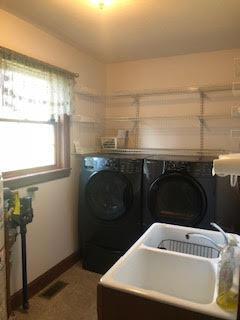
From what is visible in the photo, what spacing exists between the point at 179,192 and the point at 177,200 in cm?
8

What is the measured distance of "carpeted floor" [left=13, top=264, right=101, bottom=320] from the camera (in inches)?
83.4

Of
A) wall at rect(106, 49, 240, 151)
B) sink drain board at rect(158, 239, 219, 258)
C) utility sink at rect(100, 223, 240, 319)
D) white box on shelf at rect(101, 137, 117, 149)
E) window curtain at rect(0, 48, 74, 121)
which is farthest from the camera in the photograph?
white box on shelf at rect(101, 137, 117, 149)

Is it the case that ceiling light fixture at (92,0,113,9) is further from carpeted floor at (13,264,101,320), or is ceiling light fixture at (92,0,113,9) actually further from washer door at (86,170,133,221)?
carpeted floor at (13,264,101,320)

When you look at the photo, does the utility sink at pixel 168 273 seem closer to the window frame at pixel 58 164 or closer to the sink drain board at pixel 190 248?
the sink drain board at pixel 190 248

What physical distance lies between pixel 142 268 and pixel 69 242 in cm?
180

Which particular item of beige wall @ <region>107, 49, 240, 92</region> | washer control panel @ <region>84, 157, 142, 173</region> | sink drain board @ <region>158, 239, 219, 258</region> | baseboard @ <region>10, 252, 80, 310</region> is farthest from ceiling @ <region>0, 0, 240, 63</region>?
baseboard @ <region>10, 252, 80, 310</region>

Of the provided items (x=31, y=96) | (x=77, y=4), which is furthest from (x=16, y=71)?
(x=77, y=4)

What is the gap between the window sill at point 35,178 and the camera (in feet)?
6.98

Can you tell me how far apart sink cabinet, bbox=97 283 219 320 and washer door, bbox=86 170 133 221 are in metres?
1.67

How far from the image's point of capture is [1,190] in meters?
1.76

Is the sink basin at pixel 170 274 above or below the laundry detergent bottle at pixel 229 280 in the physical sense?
below

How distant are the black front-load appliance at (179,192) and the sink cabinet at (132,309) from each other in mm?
1580

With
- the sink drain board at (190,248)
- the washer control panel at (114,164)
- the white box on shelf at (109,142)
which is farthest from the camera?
the white box on shelf at (109,142)

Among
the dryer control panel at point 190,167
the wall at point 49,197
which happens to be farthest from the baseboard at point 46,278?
the dryer control panel at point 190,167
